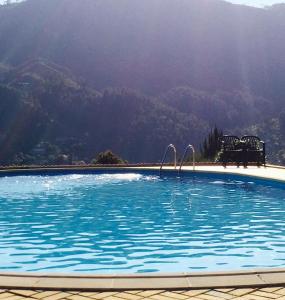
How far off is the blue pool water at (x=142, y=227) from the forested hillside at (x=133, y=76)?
45709mm

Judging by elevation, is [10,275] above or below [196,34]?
below

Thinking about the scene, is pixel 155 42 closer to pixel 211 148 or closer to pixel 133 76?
pixel 133 76

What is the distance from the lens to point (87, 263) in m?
6.45

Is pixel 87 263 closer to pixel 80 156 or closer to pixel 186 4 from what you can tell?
pixel 80 156

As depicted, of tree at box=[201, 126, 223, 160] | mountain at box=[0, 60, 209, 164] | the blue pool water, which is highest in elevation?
mountain at box=[0, 60, 209, 164]

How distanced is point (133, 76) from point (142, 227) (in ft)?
280

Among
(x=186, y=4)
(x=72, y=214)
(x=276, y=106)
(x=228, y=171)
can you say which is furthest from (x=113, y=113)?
(x=72, y=214)

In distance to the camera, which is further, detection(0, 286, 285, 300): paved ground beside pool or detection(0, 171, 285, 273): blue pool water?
detection(0, 171, 285, 273): blue pool water

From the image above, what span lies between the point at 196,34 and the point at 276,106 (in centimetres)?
2853

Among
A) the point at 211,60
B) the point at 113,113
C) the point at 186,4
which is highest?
the point at 186,4

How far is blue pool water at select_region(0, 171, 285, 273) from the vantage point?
21.5 ft

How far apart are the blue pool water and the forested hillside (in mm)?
45709

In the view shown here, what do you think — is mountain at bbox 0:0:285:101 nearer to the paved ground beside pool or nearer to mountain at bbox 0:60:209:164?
mountain at bbox 0:60:209:164

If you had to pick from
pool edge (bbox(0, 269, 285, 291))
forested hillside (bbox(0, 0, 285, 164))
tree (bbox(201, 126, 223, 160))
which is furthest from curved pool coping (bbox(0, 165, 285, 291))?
forested hillside (bbox(0, 0, 285, 164))
